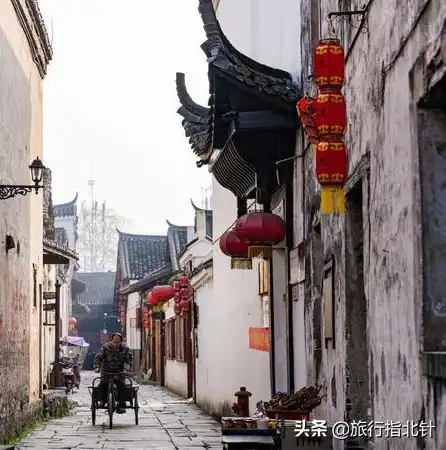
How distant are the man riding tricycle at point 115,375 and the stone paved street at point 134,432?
502 millimetres

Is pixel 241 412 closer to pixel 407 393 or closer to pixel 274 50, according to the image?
pixel 274 50

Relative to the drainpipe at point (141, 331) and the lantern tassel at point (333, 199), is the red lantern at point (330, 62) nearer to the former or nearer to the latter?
the lantern tassel at point (333, 199)

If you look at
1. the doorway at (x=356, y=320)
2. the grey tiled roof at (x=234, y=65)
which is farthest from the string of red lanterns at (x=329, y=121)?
the grey tiled roof at (x=234, y=65)

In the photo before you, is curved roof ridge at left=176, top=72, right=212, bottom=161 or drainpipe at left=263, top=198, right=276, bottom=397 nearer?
drainpipe at left=263, top=198, right=276, bottom=397

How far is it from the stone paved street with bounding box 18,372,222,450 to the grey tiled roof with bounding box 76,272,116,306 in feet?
161

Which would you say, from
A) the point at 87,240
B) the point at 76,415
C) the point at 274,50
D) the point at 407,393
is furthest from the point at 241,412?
the point at 87,240

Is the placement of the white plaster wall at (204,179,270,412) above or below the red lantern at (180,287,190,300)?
Result: below

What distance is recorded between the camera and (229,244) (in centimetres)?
1497

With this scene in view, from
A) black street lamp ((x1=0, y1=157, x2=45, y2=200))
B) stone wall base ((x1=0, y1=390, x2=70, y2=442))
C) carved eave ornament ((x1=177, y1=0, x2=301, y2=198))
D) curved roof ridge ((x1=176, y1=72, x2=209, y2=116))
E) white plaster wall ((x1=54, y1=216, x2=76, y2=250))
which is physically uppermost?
white plaster wall ((x1=54, y1=216, x2=76, y2=250))

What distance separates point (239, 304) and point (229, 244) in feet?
14.1

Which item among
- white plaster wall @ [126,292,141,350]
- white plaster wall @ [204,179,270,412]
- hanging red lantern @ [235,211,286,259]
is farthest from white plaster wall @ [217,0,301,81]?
white plaster wall @ [126,292,141,350]

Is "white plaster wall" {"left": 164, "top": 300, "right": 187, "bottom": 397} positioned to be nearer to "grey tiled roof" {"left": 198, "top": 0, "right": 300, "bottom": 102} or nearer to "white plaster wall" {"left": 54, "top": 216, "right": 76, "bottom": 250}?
"grey tiled roof" {"left": 198, "top": 0, "right": 300, "bottom": 102}

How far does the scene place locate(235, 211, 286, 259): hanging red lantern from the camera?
1376cm

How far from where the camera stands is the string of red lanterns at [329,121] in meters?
8.77
